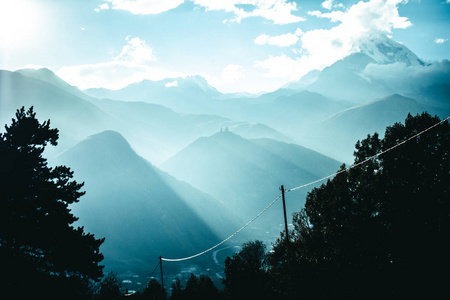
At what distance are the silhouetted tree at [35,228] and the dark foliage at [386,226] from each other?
18.1 meters

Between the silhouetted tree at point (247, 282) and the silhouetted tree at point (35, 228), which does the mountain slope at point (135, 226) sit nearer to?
the silhouetted tree at point (247, 282)

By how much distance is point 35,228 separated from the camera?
57.5ft

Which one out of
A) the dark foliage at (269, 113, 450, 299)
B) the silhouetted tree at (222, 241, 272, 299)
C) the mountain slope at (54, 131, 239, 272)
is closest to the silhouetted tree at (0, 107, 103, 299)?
the silhouetted tree at (222, 241, 272, 299)

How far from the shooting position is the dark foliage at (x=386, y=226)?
2166cm

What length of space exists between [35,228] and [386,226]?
25543 millimetres

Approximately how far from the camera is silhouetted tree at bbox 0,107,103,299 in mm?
16750

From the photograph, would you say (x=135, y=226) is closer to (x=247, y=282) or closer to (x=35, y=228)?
(x=247, y=282)

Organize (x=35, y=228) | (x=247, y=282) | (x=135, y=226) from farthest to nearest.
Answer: (x=135, y=226), (x=247, y=282), (x=35, y=228)

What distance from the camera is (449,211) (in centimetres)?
2181

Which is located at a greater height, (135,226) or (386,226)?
(135,226)

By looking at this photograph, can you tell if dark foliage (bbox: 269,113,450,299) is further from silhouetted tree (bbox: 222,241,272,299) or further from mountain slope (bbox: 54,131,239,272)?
mountain slope (bbox: 54,131,239,272)

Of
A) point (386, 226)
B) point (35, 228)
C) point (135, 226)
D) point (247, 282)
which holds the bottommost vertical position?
point (247, 282)

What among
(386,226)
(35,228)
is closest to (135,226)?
(35,228)

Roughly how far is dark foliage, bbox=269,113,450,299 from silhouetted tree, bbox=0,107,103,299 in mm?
18126
